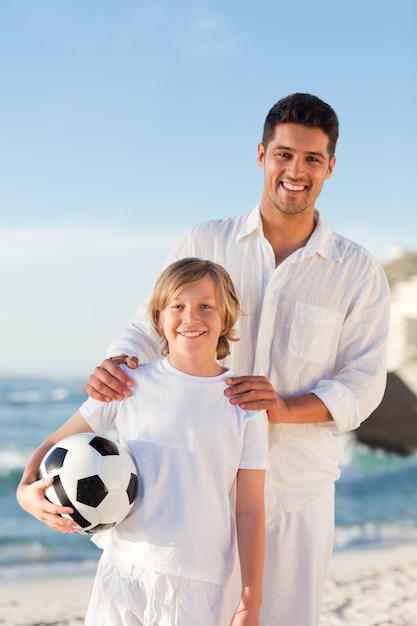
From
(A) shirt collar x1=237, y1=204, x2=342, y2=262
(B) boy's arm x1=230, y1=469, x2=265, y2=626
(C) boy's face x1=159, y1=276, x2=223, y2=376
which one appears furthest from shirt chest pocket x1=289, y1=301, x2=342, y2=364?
(B) boy's arm x1=230, y1=469, x2=265, y2=626

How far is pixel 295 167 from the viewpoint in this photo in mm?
2871

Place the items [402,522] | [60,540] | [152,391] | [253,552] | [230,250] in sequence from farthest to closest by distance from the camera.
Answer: [402,522], [60,540], [230,250], [152,391], [253,552]

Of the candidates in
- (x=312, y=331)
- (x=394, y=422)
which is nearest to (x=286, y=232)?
(x=312, y=331)

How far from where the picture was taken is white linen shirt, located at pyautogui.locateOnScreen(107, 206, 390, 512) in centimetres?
288

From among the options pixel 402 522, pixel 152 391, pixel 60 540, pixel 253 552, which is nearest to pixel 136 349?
pixel 152 391

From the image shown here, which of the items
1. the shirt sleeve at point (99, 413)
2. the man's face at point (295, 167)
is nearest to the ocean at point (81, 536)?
the shirt sleeve at point (99, 413)

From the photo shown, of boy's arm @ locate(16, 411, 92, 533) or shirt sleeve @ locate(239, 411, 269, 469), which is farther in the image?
shirt sleeve @ locate(239, 411, 269, 469)

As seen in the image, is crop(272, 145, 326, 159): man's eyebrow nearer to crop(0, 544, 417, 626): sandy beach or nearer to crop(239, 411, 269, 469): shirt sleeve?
crop(239, 411, 269, 469): shirt sleeve

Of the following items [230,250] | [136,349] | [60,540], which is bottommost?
[60,540]

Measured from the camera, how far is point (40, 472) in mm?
2408

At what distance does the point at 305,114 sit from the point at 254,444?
119 centimetres

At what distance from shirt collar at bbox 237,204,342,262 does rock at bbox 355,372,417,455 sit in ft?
39.5

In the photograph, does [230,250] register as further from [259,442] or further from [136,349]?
[259,442]

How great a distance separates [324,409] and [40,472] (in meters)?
0.98
